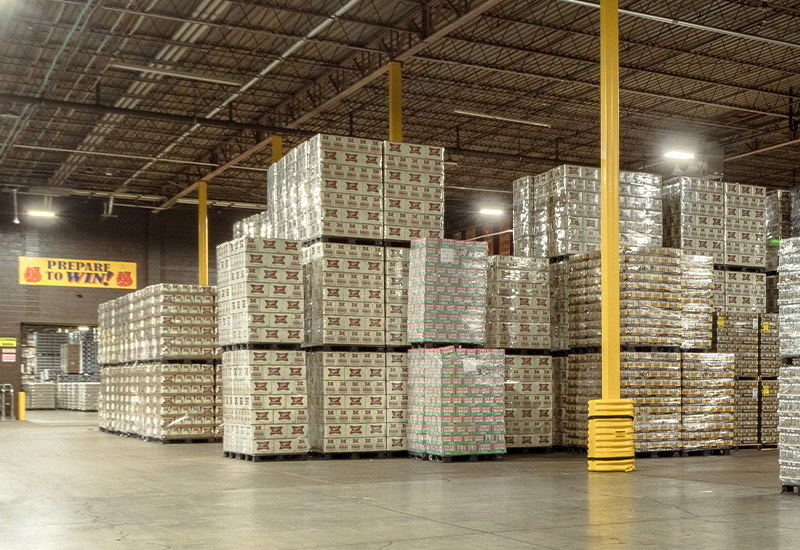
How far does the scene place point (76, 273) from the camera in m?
29.9

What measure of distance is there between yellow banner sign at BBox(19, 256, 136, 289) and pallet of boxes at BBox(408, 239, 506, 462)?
→ 20.1m

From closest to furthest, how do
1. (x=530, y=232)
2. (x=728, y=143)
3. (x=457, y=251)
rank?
1. (x=457, y=251)
2. (x=530, y=232)
3. (x=728, y=143)

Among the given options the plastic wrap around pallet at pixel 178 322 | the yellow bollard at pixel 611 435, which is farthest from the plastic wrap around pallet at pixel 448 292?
the plastic wrap around pallet at pixel 178 322

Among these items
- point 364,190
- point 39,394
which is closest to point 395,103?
point 364,190

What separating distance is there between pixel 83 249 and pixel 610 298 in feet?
74.7

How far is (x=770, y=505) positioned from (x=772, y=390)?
771 centimetres

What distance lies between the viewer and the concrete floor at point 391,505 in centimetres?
633

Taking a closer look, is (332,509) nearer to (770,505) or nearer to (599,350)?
(770,505)

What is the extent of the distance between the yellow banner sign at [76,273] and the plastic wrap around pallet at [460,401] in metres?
20.3

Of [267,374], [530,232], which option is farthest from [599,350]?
[267,374]

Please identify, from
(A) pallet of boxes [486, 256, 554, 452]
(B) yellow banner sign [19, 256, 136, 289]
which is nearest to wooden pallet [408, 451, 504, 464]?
(A) pallet of boxes [486, 256, 554, 452]

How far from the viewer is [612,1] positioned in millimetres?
11453

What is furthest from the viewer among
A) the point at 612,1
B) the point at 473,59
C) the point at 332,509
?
the point at 473,59

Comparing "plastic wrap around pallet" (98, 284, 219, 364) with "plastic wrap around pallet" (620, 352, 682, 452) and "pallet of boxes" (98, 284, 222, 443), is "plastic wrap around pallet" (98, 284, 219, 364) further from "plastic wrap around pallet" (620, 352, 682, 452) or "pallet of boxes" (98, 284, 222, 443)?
"plastic wrap around pallet" (620, 352, 682, 452)
